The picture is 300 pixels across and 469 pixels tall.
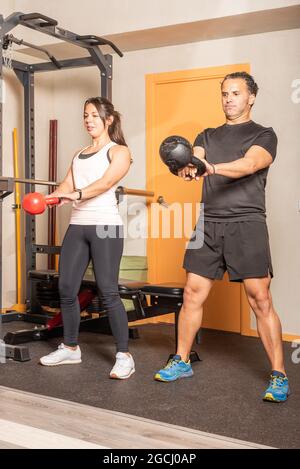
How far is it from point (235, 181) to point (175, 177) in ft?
6.07

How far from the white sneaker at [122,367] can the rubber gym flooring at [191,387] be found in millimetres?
34

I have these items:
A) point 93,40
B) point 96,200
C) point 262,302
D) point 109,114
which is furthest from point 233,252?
point 93,40

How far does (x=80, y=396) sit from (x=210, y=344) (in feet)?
4.58

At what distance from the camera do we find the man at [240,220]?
Result: 267 centimetres

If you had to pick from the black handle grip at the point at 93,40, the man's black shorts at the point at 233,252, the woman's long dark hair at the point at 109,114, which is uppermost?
the black handle grip at the point at 93,40

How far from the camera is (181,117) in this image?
4.53 meters

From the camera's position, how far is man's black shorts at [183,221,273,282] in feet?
8.84

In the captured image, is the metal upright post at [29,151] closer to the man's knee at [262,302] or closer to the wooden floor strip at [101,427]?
the wooden floor strip at [101,427]

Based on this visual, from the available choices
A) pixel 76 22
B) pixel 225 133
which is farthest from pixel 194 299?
pixel 76 22

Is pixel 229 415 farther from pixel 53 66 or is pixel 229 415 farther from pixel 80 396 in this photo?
pixel 53 66

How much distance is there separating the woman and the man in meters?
Result: 0.38

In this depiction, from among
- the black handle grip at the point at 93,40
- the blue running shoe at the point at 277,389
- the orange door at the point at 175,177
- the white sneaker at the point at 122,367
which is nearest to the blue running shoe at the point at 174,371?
the white sneaker at the point at 122,367

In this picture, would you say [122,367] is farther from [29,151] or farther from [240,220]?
[29,151]

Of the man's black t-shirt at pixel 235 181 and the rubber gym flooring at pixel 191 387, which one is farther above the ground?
the man's black t-shirt at pixel 235 181
